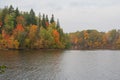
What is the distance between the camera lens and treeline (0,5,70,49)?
14275cm

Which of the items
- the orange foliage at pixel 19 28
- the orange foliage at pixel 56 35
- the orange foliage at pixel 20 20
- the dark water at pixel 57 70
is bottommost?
the dark water at pixel 57 70

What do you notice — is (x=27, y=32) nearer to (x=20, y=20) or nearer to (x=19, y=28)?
(x=19, y=28)

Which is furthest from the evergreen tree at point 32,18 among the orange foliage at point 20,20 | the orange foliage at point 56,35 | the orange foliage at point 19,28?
the orange foliage at point 56,35

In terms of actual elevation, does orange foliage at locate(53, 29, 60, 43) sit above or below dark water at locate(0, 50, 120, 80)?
above

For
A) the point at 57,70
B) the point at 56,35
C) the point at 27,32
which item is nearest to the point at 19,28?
the point at 27,32

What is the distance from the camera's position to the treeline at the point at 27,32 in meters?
143

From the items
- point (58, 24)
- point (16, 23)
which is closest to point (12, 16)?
point (16, 23)

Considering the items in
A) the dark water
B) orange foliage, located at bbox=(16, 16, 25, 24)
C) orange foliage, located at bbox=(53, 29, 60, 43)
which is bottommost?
the dark water

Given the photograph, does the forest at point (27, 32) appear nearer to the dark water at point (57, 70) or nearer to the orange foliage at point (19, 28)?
the orange foliage at point (19, 28)

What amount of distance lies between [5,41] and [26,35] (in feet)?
40.8

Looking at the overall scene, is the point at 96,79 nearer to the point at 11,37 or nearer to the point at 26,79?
the point at 26,79

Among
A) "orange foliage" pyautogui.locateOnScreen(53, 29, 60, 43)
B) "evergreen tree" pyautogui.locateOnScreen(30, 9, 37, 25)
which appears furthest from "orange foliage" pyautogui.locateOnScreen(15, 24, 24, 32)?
"orange foliage" pyautogui.locateOnScreen(53, 29, 60, 43)

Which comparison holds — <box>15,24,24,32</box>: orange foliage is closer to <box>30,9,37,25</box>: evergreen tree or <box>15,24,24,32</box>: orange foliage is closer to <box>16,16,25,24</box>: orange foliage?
<box>16,16,25,24</box>: orange foliage

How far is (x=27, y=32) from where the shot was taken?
147500 millimetres
